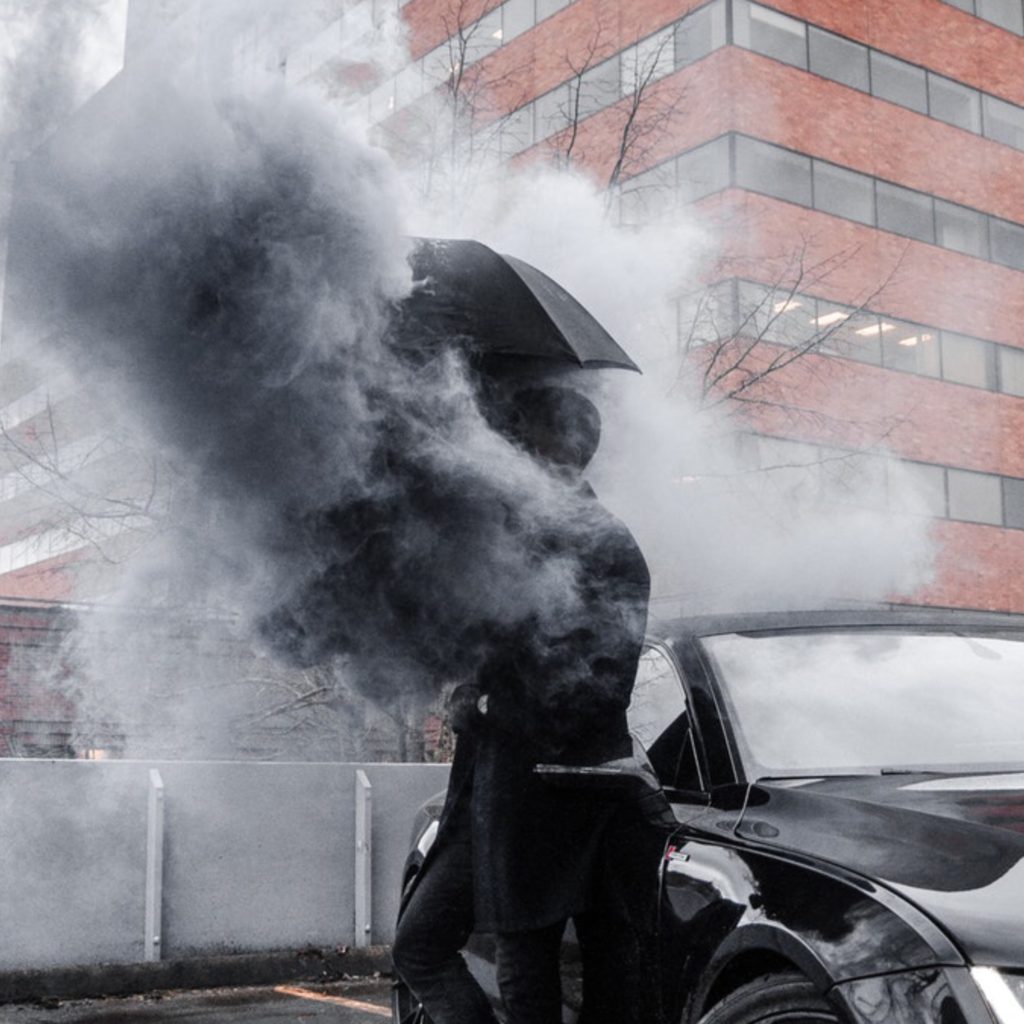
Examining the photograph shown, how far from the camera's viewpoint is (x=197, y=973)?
7.67 meters

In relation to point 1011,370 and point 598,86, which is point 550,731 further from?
point 1011,370

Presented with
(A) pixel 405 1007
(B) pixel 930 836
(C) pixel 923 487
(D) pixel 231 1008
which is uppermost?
(C) pixel 923 487

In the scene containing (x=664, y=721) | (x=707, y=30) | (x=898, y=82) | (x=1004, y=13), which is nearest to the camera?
(x=664, y=721)

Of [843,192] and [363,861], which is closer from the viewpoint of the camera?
[363,861]

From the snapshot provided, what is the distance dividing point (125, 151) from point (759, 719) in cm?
200

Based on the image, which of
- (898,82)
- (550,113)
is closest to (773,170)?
(898,82)

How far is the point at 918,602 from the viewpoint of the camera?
1039 inches

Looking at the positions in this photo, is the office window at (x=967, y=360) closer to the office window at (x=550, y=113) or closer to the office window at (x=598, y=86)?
the office window at (x=598, y=86)

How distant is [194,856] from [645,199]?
7.34m

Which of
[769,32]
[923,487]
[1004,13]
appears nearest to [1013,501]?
[923,487]

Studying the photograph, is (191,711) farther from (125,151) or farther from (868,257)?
(868,257)

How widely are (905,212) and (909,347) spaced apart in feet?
8.99

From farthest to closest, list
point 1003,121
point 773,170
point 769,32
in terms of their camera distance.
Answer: point 1003,121 < point 769,32 < point 773,170

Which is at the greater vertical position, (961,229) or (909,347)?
(961,229)
